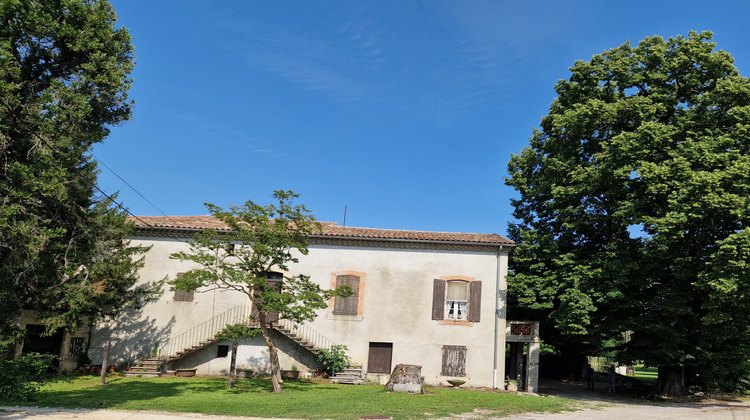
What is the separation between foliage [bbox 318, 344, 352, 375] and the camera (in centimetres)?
1980

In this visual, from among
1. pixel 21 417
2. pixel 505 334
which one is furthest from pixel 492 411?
pixel 21 417

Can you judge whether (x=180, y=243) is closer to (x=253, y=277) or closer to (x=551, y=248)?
(x=253, y=277)

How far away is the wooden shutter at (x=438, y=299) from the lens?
2095 centimetres

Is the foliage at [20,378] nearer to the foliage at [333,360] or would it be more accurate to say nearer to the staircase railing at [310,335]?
the staircase railing at [310,335]

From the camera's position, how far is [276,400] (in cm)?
1391

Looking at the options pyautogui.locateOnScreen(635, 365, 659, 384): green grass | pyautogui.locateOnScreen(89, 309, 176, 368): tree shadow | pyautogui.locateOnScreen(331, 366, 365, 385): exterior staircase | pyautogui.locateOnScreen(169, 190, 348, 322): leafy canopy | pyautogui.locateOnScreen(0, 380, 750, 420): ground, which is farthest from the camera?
pyautogui.locateOnScreen(635, 365, 659, 384): green grass

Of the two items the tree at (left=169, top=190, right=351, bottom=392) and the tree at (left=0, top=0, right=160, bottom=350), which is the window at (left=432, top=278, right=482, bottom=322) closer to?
the tree at (left=169, top=190, right=351, bottom=392)

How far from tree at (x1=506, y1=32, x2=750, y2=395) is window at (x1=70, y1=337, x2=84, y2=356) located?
1864 cm

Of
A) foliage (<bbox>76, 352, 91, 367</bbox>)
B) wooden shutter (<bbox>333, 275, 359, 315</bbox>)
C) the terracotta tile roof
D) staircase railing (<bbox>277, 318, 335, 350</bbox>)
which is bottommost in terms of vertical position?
foliage (<bbox>76, 352, 91, 367</bbox>)

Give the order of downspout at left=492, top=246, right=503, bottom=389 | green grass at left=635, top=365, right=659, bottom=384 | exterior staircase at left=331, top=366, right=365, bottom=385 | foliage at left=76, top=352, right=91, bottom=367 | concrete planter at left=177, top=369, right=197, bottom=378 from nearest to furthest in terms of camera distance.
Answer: exterior staircase at left=331, top=366, right=365, bottom=385 < concrete planter at left=177, top=369, right=197, bottom=378 < foliage at left=76, top=352, right=91, bottom=367 < downspout at left=492, top=246, right=503, bottom=389 < green grass at left=635, top=365, right=659, bottom=384

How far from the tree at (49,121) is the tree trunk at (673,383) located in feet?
74.0

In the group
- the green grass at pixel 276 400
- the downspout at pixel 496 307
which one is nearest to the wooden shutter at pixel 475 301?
the downspout at pixel 496 307

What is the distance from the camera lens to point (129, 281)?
2008cm

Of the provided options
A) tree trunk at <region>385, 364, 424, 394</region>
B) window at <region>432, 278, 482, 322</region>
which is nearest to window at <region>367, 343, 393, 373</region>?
window at <region>432, 278, 482, 322</region>
